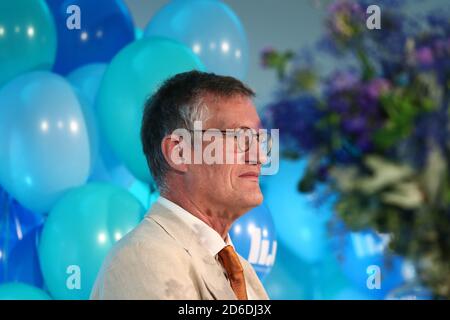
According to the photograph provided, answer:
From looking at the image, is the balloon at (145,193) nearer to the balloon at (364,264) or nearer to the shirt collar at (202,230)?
the balloon at (364,264)

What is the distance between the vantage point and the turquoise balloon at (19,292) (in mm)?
2057

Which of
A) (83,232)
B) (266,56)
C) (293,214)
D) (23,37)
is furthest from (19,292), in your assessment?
(266,56)

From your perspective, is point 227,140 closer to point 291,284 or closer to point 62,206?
point 62,206

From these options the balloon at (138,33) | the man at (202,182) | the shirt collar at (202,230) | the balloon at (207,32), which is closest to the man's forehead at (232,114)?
the man at (202,182)

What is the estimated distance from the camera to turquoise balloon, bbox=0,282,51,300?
206 centimetres

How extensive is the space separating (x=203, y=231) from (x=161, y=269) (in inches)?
6.6

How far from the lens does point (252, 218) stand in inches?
90.4

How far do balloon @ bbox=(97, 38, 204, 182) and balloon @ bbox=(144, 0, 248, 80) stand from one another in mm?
250

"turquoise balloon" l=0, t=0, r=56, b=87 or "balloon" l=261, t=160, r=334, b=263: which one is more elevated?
"turquoise balloon" l=0, t=0, r=56, b=87

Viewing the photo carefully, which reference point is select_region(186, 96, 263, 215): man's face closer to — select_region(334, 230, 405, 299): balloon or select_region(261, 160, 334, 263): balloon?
select_region(334, 230, 405, 299): balloon

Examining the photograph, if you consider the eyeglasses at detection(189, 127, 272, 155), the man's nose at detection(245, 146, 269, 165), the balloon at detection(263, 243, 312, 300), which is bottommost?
the balloon at detection(263, 243, 312, 300)

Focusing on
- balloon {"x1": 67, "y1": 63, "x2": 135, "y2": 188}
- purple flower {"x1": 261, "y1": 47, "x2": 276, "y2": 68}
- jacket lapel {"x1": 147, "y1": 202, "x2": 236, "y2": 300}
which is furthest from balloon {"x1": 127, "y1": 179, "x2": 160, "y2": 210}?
purple flower {"x1": 261, "y1": 47, "x2": 276, "y2": 68}

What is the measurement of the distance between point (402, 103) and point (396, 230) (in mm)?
107
